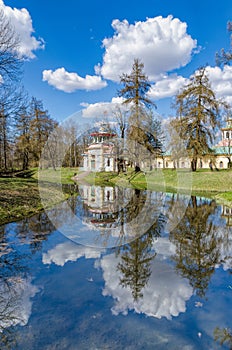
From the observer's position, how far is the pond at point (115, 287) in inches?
148

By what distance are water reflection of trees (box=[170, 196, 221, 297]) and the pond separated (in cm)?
3

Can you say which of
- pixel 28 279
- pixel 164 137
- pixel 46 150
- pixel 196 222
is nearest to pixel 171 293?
pixel 28 279

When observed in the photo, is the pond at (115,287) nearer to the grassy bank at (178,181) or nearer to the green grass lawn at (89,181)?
the green grass lawn at (89,181)

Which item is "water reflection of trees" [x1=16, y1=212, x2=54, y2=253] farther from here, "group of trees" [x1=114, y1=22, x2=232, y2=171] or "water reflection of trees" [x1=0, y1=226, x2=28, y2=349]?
"group of trees" [x1=114, y1=22, x2=232, y2=171]

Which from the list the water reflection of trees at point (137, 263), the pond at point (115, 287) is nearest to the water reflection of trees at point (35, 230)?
the pond at point (115, 287)

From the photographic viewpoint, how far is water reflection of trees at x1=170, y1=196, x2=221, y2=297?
570cm

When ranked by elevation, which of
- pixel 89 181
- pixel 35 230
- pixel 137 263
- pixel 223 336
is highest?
pixel 89 181

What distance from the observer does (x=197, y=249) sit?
7.38 meters

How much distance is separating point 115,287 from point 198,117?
89.2 ft

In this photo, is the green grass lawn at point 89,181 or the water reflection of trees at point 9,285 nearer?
the water reflection of trees at point 9,285

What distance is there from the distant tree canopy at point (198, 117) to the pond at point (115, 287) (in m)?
20.8

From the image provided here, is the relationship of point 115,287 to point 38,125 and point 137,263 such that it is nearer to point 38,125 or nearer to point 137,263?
point 137,263

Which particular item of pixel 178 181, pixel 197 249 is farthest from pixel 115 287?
pixel 178 181

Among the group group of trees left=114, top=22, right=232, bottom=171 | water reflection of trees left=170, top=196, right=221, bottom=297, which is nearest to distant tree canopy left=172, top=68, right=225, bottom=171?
group of trees left=114, top=22, right=232, bottom=171
